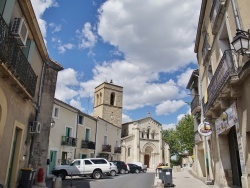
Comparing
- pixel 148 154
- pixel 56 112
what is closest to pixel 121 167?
pixel 56 112

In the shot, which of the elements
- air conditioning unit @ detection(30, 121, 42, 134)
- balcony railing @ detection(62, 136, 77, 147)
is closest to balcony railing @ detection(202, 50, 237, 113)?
air conditioning unit @ detection(30, 121, 42, 134)

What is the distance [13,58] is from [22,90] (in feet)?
4.91

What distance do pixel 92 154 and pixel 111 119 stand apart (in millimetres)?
19187

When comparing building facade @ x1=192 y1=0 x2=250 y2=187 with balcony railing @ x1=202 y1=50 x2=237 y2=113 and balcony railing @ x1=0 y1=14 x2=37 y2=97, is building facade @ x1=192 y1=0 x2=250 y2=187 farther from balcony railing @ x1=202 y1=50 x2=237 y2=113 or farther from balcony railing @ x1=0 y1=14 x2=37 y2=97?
balcony railing @ x1=0 y1=14 x2=37 y2=97

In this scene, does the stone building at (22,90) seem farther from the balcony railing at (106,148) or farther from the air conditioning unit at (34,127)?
the balcony railing at (106,148)

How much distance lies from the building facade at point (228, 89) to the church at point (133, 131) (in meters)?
37.6

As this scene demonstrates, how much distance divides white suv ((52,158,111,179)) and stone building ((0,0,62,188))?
315 inches

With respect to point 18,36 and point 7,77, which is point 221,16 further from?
point 7,77

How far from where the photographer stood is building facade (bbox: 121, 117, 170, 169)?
50438 millimetres

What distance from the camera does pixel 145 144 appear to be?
5212cm

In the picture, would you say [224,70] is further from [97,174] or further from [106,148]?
[106,148]

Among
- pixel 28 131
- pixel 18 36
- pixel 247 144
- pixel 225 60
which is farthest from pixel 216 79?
pixel 28 131

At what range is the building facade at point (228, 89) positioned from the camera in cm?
711

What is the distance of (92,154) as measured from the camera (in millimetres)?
32500
